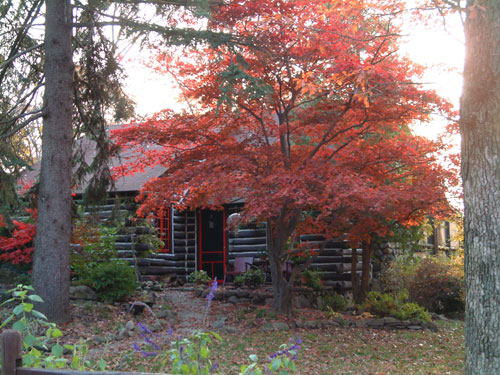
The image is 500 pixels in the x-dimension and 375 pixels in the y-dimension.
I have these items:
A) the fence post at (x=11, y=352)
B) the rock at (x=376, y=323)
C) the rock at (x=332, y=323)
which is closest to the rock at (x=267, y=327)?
the rock at (x=332, y=323)

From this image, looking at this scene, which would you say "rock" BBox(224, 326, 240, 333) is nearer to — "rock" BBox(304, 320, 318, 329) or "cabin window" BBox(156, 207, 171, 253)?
"rock" BBox(304, 320, 318, 329)

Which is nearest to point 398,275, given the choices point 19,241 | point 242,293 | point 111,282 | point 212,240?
point 242,293

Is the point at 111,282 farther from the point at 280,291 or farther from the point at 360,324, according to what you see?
the point at 360,324

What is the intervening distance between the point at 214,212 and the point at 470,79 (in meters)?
13.7

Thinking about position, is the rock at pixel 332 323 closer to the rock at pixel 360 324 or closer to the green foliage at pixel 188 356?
the rock at pixel 360 324

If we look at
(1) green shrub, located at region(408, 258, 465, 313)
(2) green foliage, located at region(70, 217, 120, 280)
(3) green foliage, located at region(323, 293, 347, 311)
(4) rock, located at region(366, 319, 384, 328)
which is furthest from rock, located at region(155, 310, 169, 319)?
(1) green shrub, located at region(408, 258, 465, 313)

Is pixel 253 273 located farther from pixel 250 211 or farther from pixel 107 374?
pixel 107 374

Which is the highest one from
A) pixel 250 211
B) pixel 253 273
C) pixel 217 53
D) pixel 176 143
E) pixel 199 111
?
pixel 217 53

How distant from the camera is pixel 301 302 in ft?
42.4

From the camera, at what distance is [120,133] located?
10.8 meters

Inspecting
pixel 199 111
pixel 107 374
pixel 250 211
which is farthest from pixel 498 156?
pixel 199 111

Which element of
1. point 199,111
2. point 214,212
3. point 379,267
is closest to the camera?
point 199,111

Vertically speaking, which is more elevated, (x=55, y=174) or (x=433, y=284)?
(x=55, y=174)

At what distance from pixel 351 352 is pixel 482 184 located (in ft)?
15.5
